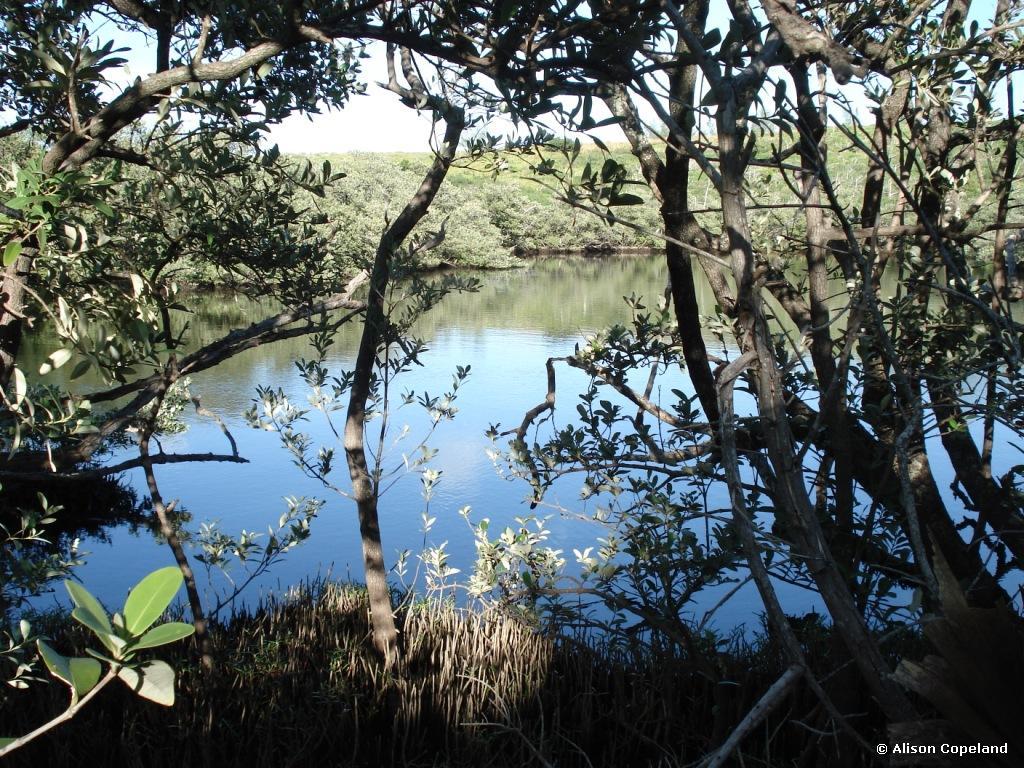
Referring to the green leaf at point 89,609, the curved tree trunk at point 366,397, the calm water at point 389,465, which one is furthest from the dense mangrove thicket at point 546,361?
the green leaf at point 89,609

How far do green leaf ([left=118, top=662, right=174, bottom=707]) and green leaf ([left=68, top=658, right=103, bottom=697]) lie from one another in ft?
0.08

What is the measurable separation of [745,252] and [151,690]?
929mm

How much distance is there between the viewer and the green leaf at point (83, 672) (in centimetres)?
55

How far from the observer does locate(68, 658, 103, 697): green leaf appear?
55cm

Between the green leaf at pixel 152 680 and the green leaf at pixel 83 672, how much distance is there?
0.02 metres

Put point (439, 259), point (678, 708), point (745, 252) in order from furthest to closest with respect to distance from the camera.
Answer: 1. point (439, 259)
2. point (678, 708)
3. point (745, 252)

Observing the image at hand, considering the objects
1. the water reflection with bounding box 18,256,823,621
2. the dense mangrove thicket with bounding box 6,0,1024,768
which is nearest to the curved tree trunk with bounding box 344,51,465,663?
the dense mangrove thicket with bounding box 6,0,1024,768

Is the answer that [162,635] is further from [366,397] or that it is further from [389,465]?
[389,465]

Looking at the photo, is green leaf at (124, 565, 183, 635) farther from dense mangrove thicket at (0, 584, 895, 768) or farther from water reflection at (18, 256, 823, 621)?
water reflection at (18, 256, 823, 621)

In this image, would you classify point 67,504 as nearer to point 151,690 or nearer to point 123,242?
point 123,242

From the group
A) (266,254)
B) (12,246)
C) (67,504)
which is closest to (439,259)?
(67,504)

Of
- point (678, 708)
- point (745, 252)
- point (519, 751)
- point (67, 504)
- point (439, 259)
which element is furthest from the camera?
point (439, 259)

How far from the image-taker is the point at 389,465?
5.98 meters

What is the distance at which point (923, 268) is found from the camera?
2617 millimetres
